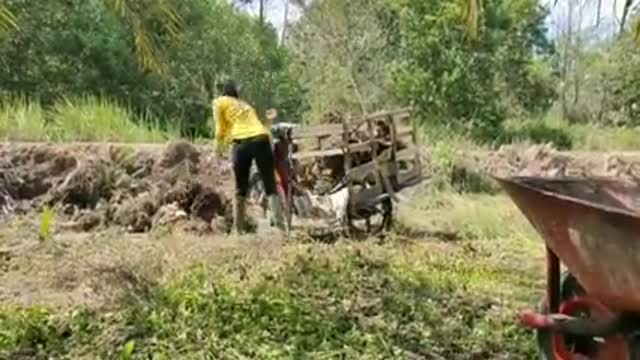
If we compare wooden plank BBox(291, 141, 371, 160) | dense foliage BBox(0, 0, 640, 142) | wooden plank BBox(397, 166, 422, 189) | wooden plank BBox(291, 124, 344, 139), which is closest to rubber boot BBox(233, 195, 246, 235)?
wooden plank BBox(291, 141, 371, 160)

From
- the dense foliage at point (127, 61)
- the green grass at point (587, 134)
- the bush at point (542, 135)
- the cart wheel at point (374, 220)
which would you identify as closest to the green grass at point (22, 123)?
the dense foliage at point (127, 61)

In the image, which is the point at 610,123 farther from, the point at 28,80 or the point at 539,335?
the point at 539,335

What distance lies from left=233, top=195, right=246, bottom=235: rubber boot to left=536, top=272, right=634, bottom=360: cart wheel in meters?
5.41

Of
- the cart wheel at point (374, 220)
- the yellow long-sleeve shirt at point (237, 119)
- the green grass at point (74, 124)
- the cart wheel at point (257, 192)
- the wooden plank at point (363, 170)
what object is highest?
the yellow long-sleeve shirt at point (237, 119)

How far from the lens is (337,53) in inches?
1086

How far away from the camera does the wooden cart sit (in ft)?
36.4

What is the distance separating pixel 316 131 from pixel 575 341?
6040 mm

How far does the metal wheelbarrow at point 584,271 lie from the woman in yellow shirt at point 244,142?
194 inches

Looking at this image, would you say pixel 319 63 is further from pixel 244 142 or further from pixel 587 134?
pixel 244 142

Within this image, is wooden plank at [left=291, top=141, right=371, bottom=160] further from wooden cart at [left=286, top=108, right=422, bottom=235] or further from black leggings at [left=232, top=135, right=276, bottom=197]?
black leggings at [left=232, top=135, right=276, bottom=197]

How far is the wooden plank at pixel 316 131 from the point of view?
11211mm

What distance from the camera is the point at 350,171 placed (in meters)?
11.1

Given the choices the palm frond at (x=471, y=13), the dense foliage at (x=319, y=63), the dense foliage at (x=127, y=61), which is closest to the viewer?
the palm frond at (x=471, y=13)

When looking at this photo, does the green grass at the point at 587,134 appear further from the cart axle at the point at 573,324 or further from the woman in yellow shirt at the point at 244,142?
the cart axle at the point at 573,324
